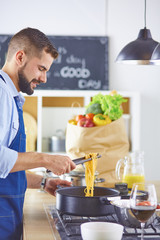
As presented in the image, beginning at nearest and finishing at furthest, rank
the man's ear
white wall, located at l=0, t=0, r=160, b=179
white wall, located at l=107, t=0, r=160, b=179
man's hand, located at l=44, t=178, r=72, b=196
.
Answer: the man's ear
man's hand, located at l=44, t=178, r=72, b=196
white wall, located at l=0, t=0, r=160, b=179
white wall, located at l=107, t=0, r=160, b=179

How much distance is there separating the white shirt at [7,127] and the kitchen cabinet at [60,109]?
3.22 m

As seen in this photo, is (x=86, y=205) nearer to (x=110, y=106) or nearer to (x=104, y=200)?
(x=104, y=200)

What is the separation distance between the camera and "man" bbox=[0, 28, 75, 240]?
1651 mm

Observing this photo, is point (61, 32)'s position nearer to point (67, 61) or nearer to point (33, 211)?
point (67, 61)

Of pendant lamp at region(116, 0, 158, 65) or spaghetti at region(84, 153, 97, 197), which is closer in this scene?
spaghetti at region(84, 153, 97, 197)

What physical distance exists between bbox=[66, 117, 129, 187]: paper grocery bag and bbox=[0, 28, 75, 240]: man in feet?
2.60

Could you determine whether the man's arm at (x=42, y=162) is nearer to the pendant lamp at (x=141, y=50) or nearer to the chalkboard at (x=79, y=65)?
the pendant lamp at (x=141, y=50)

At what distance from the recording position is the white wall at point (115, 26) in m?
5.36

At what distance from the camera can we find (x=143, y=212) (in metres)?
1.26

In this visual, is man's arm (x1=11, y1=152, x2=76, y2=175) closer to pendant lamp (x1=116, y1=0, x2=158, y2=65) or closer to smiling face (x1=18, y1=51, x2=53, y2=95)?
smiling face (x1=18, y1=51, x2=53, y2=95)

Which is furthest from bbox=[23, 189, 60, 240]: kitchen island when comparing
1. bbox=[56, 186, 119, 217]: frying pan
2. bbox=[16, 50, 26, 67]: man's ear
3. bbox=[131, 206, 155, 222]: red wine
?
bbox=[16, 50, 26, 67]: man's ear

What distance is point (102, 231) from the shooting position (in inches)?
49.4

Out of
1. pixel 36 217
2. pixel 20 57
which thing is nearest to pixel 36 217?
pixel 36 217

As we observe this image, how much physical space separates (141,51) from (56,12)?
2.84m
